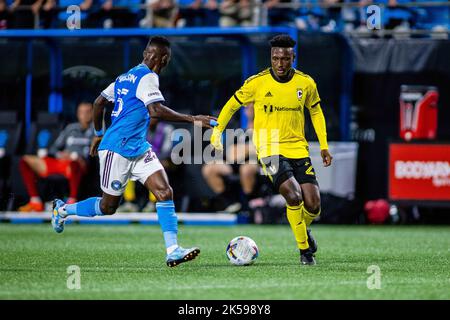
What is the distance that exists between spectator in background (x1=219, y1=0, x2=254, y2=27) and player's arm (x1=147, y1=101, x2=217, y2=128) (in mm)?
8811

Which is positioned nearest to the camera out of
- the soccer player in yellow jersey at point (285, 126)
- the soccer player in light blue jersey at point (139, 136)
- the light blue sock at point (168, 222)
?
the light blue sock at point (168, 222)

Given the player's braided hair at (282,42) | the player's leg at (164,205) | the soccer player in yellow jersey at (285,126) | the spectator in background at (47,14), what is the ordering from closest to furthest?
the player's leg at (164,205)
the player's braided hair at (282,42)
the soccer player in yellow jersey at (285,126)
the spectator in background at (47,14)

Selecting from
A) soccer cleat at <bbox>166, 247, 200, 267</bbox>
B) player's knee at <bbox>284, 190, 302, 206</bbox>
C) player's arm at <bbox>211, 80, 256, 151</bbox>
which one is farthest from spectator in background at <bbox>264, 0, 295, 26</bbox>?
soccer cleat at <bbox>166, 247, 200, 267</bbox>

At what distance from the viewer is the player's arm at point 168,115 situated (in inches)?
376

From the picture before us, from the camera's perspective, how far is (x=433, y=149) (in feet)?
55.7

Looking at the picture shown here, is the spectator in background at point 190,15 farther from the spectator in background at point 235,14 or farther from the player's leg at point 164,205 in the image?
the player's leg at point 164,205

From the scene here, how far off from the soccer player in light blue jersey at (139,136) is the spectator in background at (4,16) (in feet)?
28.8

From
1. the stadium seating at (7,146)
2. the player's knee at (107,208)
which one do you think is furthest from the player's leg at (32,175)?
the player's knee at (107,208)

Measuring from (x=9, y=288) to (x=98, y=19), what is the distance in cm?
1120

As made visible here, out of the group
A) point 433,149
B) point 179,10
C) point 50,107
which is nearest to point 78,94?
point 50,107

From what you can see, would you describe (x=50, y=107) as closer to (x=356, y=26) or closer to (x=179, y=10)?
(x=179, y=10)

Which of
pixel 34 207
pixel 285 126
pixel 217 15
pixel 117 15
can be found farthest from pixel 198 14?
pixel 285 126

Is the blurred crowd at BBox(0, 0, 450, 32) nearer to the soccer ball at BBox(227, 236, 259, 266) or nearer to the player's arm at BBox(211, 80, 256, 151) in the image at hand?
the player's arm at BBox(211, 80, 256, 151)

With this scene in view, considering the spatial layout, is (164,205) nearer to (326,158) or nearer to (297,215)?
(297,215)
